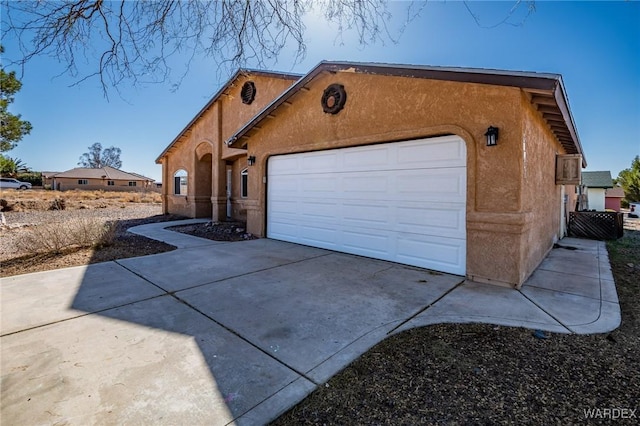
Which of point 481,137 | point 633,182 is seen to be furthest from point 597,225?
point 633,182

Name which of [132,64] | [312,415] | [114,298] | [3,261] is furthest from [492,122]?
[3,261]

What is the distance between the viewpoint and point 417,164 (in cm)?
591

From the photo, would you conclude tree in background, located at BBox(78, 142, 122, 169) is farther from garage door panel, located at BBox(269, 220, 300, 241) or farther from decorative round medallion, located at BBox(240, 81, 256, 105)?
garage door panel, located at BBox(269, 220, 300, 241)

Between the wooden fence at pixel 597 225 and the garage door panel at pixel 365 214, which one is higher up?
the garage door panel at pixel 365 214

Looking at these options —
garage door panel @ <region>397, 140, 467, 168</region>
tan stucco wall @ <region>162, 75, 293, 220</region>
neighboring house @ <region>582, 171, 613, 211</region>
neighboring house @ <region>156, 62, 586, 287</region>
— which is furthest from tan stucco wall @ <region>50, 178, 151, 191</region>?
neighboring house @ <region>582, 171, 613, 211</region>

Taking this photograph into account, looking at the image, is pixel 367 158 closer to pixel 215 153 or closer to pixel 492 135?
pixel 492 135

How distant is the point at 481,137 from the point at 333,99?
3594 millimetres

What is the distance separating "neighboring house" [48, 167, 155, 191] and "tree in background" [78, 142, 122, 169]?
13.7 meters

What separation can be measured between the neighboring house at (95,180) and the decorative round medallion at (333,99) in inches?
2135

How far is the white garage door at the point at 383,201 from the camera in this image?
548 cm

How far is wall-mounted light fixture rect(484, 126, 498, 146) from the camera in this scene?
477cm

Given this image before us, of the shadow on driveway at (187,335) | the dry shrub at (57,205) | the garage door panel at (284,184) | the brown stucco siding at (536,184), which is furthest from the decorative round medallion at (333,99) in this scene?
the dry shrub at (57,205)

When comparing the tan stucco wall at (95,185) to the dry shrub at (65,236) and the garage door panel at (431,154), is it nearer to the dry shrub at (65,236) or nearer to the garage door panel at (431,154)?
the dry shrub at (65,236)

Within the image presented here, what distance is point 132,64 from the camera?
3.78 meters
